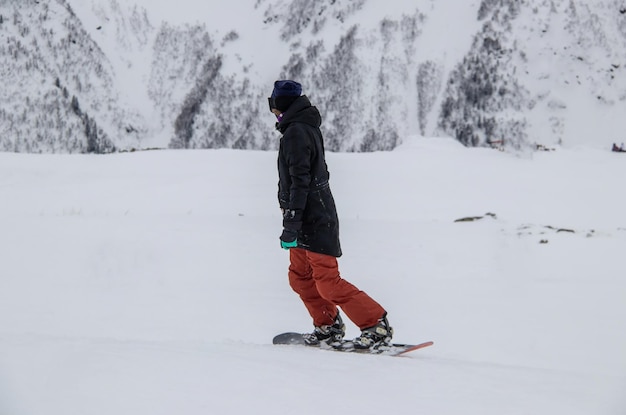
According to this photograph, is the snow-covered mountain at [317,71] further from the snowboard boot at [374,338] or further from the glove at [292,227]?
the glove at [292,227]

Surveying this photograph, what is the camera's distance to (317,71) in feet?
174

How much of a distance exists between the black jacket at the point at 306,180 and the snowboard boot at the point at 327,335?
0.72 m

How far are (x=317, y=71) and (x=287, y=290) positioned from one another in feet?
156

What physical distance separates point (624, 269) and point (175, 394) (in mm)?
8071

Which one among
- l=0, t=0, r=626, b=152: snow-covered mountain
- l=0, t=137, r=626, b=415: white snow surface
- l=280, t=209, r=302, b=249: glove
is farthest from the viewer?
l=0, t=0, r=626, b=152: snow-covered mountain

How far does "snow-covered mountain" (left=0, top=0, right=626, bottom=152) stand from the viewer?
4400 cm

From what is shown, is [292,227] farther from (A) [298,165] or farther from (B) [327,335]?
(B) [327,335]

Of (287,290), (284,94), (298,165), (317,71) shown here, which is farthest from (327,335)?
(317,71)

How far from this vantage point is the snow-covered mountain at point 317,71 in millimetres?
44000

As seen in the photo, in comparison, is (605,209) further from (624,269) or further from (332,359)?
(332,359)

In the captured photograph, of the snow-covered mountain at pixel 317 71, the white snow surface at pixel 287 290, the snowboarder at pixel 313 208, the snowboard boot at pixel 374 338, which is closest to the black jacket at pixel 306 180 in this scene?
the snowboarder at pixel 313 208

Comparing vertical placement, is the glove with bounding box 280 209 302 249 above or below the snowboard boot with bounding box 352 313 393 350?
above

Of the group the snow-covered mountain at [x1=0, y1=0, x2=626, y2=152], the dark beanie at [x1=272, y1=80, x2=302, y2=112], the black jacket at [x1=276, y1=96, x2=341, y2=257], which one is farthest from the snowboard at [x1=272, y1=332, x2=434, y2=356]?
the snow-covered mountain at [x1=0, y1=0, x2=626, y2=152]

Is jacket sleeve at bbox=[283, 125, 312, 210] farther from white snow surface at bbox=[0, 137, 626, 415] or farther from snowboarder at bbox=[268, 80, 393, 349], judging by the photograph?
white snow surface at bbox=[0, 137, 626, 415]
